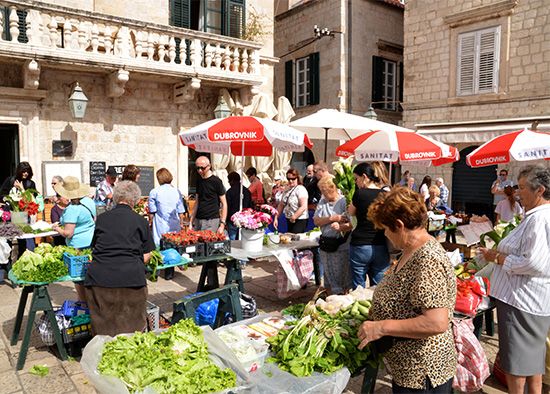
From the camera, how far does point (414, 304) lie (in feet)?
7.06

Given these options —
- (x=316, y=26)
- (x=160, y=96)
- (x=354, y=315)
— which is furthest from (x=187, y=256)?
(x=316, y=26)

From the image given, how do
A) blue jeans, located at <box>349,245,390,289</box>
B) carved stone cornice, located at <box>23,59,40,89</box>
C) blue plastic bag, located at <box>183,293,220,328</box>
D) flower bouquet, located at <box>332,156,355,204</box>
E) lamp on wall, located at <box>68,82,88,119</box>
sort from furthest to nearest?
lamp on wall, located at <box>68,82,88,119</box>, carved stone cornice, located at <box>23,59,40,89</box>, flower bouquet, located at <box>332,156,355,204</box>, blue jeans, located at <box>349,245,390,289</box>, blue plastic bag, located at <box>183,293,220,328</box>

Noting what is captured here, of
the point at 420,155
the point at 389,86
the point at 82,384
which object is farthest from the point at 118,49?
the point at 389,86

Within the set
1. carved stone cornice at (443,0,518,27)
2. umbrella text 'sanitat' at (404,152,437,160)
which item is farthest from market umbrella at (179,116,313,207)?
carved stone cornice at (443,0,518,27)

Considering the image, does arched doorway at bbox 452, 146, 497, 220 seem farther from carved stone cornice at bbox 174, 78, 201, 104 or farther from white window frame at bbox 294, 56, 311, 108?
carved stone cornice at bbox 174, 78, 201, 104

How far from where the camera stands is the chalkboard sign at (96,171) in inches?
412

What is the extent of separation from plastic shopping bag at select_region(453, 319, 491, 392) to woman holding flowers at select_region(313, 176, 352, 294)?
77.3 inches

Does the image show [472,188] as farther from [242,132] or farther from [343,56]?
[242,132]

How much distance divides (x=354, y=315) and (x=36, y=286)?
324 centimetres

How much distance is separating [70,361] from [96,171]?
706 cm

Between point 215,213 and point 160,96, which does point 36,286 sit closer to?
point 215,213

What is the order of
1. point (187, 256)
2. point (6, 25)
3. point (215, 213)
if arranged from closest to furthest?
1. point (187, 256)
2. point (215, 213)
3. point (6, 25)

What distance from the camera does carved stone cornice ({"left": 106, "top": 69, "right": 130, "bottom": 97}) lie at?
32.8 feet

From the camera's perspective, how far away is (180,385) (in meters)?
2.21
